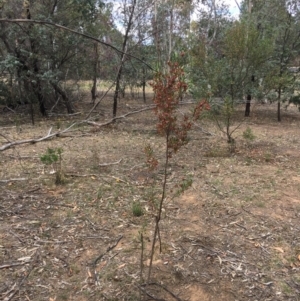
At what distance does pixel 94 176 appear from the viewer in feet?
15.7

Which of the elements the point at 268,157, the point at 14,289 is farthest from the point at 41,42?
the point at 14,289

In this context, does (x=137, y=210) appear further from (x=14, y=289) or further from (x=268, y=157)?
(x=268, y=157)

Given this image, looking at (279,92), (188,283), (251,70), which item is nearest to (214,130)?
(251,70)

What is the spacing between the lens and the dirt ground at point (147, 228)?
8.32ft

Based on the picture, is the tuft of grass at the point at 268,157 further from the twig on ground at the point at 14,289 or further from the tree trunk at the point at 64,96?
the tree trunk at the point at 64,96

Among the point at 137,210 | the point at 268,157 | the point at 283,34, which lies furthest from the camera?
the point at 283,34

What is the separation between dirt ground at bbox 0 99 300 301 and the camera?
254 centimetres

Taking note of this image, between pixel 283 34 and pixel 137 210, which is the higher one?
pixel 283 34

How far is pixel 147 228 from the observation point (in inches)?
132

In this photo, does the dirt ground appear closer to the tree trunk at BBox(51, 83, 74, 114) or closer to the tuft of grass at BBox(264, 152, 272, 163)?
the tuft of grass at BBox(264, 152, 272, 163)

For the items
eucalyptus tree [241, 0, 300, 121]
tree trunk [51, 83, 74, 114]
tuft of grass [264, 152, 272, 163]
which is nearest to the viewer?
tuft of grass [264, 152, 272, 163]

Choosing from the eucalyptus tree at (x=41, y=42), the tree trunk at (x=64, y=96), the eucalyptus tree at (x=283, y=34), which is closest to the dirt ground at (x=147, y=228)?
the eucalyptus tree at (x=41, y=42)

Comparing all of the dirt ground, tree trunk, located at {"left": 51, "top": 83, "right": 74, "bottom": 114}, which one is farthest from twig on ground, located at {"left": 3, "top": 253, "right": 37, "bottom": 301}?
tree trunk, located at {"left": 51, "top": 83, "right": 74, "bottom": 114}

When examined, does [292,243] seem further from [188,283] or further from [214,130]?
[214,130]
